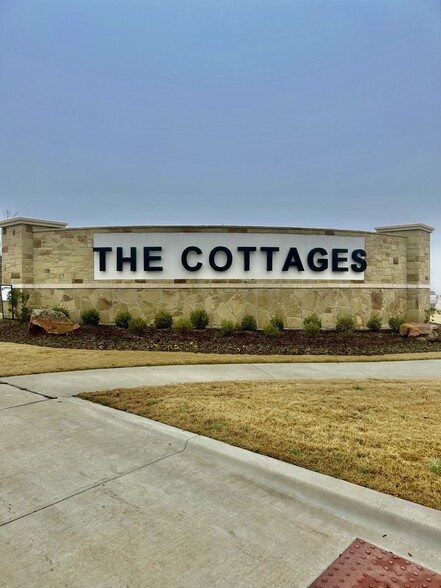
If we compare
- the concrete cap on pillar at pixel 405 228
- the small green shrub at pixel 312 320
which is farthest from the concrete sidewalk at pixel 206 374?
the concrete cap on pillar at pixel 405 228

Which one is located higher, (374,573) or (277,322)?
(277,322)

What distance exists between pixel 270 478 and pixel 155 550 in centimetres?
123

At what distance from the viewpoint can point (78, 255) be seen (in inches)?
553

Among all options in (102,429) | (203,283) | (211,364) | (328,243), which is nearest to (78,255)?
(203,283)

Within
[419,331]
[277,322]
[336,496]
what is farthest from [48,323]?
[419,331]

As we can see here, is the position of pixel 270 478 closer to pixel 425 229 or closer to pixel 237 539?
pixel 237 539

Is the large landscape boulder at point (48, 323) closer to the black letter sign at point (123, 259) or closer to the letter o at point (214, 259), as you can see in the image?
the black letter sign at point (123, 259)

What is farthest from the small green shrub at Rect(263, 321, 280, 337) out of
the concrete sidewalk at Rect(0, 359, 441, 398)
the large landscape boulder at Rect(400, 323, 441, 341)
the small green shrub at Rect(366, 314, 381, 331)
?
the large landscape boulder at Rect(400, 323, 441, 341)

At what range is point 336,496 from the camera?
309 cm

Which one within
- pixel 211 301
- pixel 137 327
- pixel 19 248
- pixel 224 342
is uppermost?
pixel 19 248

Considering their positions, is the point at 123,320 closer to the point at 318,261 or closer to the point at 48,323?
the point at 48,323

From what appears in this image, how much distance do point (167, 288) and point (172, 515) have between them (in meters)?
11.1

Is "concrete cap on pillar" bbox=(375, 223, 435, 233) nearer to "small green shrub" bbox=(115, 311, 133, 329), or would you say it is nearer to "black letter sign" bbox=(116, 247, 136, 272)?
"black letter sign" bbox=(116, 247, 136, 272)

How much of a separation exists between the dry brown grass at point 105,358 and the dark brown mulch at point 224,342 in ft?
2.18
